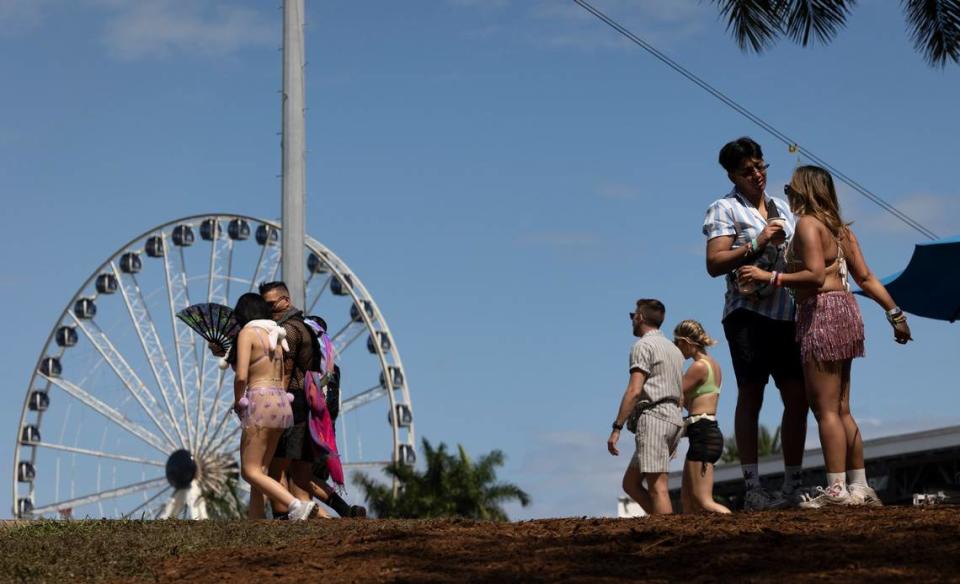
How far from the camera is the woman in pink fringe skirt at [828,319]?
848cm

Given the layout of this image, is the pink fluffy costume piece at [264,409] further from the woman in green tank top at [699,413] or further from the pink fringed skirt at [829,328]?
the pink fringed skirt at [829,328]

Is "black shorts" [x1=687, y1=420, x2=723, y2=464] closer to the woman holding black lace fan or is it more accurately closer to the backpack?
A: the woman holding black lace fan

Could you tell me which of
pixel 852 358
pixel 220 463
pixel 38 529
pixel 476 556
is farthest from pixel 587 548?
pixel 220 463

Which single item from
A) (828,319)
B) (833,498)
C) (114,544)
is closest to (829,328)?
(828,319)

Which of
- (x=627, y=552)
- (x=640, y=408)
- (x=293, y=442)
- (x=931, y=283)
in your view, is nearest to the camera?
(x=627, y=552)

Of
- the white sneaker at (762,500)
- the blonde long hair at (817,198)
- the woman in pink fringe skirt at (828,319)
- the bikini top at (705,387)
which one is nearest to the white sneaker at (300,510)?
the bikini top at (705,387)

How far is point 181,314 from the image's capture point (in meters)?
15.6

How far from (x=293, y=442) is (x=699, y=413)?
9.66 ft

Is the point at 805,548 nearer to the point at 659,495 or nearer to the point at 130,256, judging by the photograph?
the point at 659,495

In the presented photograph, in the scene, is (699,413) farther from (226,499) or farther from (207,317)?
(226,499)

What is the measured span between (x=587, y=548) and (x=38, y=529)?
384cm

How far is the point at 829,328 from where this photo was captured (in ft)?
27.9

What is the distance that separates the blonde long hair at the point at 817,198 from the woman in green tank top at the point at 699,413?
73.3 inches

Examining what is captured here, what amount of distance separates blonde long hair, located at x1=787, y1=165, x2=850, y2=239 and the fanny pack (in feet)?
6.03
